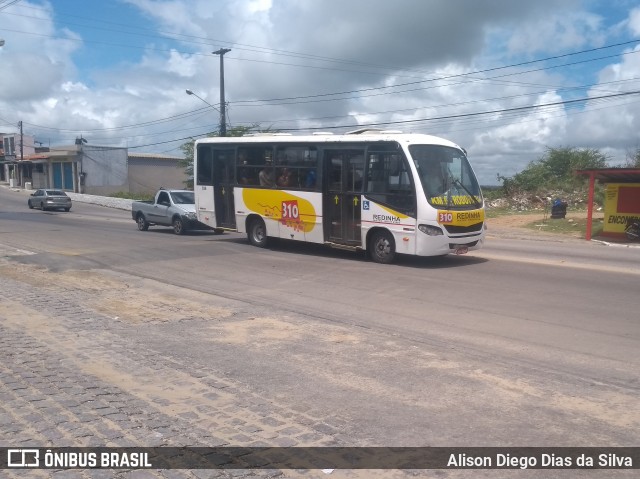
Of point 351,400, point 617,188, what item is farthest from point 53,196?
point 351,400

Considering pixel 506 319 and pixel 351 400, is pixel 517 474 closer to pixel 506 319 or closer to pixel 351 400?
pixel 351 400

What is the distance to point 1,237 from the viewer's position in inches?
844

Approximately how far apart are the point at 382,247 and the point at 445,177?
2.14 meters

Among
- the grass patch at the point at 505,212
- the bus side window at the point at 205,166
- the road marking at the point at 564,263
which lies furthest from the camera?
the grass patch at the point at 505,212

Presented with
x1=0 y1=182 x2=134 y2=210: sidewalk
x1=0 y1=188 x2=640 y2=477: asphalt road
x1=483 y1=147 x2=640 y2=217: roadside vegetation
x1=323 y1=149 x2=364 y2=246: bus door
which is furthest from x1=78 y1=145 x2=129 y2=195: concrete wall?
x1=323 y1=149 x2=364 y2=246: bus door

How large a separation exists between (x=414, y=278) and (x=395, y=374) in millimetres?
6236

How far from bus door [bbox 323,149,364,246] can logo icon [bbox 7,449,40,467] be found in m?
11.0

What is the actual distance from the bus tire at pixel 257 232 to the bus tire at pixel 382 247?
3.93m

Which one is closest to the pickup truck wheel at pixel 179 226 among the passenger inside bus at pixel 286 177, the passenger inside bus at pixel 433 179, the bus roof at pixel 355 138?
the bus roof at pixel 355 138

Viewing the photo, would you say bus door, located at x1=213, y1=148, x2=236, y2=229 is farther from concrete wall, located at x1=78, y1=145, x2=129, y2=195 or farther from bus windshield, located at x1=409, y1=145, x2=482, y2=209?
concrete wall, located at x1=78, y1=145, x2=129, y2=195

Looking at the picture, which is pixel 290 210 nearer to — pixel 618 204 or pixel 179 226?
pixel 179 226

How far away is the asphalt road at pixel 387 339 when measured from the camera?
514 cm

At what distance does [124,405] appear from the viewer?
5418 mm

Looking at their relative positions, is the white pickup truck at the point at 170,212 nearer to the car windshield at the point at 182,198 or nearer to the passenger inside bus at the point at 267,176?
the car windshield at the point at 182,198
